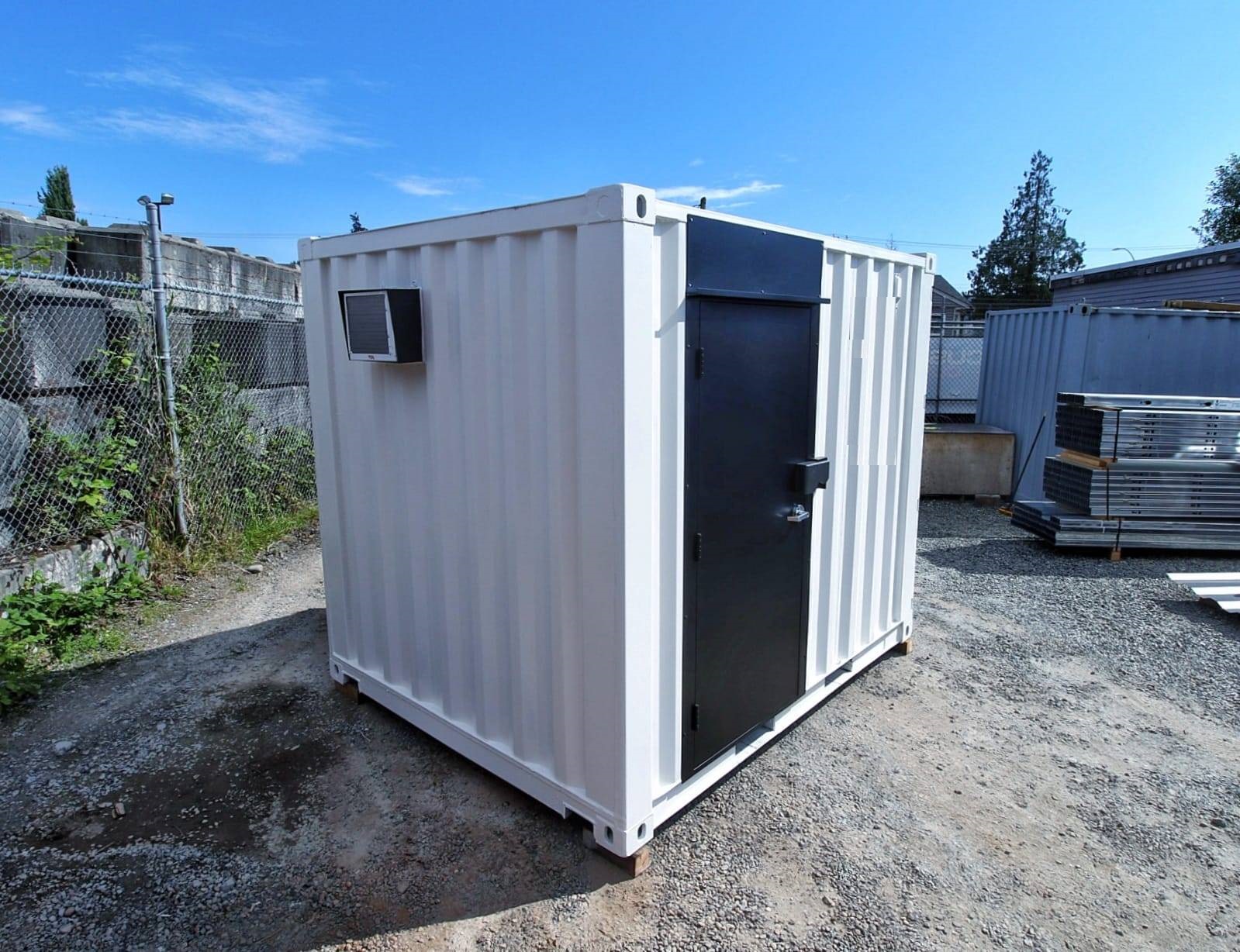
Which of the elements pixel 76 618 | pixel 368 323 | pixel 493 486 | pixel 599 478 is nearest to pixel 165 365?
pixel 76 618

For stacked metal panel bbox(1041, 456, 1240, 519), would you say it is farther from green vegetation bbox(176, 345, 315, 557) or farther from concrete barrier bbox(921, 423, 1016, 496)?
green vegetation bbox(176, 345, 315, 557)

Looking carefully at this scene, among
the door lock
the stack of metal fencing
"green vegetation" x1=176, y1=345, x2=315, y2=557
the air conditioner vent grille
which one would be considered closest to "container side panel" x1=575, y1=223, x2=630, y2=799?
the air conditioner vent grille

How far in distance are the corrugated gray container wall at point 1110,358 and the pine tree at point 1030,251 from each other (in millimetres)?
26487

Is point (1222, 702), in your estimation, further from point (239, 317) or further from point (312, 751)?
point (239, 317)

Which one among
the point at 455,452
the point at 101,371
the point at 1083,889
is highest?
the point at 101,371

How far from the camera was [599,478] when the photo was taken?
202cm

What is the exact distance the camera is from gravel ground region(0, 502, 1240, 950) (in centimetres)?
200

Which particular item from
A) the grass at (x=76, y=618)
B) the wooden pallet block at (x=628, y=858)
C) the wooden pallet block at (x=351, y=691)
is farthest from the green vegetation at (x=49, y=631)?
the wooden pallet block at (x=628, y=858)

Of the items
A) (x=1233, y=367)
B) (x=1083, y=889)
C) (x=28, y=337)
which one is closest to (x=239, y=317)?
(x=28, y=337)

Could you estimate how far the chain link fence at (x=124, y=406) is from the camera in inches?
150

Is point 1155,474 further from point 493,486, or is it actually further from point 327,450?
point 327,450

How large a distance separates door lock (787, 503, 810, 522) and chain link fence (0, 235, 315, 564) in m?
3.87

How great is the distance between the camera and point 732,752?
2.62 metres

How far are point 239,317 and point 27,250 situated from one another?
64.7 inches
